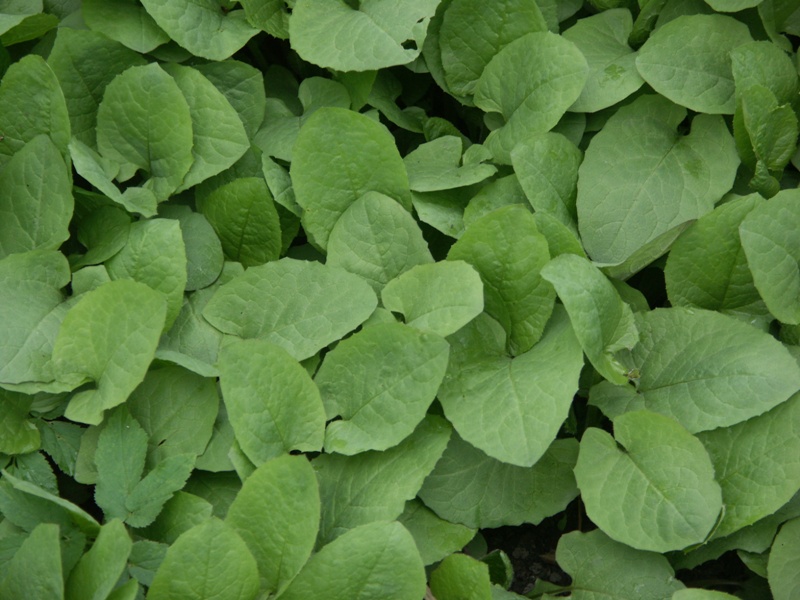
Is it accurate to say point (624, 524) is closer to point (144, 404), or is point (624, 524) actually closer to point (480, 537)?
point (480, 537)

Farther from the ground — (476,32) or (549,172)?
(476,32)

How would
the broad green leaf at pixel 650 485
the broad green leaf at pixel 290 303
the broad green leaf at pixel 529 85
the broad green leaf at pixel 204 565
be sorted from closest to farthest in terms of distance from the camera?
1. the broad green leaf at pixel 204 565
2. the broad green leaf at pixel 650 485
3. the broad green leaf at pixel 290 303
4. the broad green leaf at pixel 529 85

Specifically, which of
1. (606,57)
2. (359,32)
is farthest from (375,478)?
(606,57)

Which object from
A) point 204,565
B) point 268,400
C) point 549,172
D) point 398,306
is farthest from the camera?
point 549,172

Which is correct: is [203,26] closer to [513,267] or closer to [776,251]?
[513,267]

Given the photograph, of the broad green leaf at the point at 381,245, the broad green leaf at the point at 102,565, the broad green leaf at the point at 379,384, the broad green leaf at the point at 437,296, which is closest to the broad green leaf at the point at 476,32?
the broad green leaf at the point at 381,245

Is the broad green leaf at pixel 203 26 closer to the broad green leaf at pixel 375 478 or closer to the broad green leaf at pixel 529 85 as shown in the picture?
the broad green leaf at pixel 529 85

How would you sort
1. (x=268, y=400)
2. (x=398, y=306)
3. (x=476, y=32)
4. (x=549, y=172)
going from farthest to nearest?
1. (x=476, y=32)
2. (x=549, y=172)
3. (x=398, y=306)
4. (x=268, y=400)
